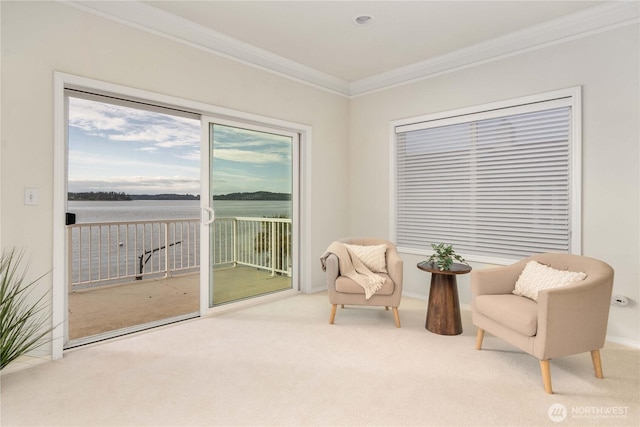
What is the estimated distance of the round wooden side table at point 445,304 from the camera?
2982mm

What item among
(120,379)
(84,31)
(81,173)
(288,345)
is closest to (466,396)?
(288,345)

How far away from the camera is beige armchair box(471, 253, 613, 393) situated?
6.77ft

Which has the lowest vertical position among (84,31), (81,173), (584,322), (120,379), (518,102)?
(120,379)

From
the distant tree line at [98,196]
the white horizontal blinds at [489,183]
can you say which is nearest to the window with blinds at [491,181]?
the white horizontal blinds at [489,183]

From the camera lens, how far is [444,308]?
9.86ft

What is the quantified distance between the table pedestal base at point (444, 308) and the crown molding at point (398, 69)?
2317mm

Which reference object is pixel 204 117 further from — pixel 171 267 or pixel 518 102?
pixel 518 102

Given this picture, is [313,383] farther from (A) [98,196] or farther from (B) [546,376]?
(A) [98,196]

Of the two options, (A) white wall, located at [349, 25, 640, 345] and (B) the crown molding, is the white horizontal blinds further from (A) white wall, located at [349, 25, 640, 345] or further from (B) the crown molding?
(B) the crown molding

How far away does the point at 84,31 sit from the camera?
2590mm

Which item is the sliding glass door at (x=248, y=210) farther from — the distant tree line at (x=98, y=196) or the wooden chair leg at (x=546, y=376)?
the distant tree line at (x=98, y=196)

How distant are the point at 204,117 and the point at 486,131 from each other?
2.90m

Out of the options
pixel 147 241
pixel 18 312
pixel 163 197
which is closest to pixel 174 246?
pixel 147 241

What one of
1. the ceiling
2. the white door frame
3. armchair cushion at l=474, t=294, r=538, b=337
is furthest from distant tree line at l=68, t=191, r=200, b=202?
armchair cushion at l=474, t=294, r=538, b=337
